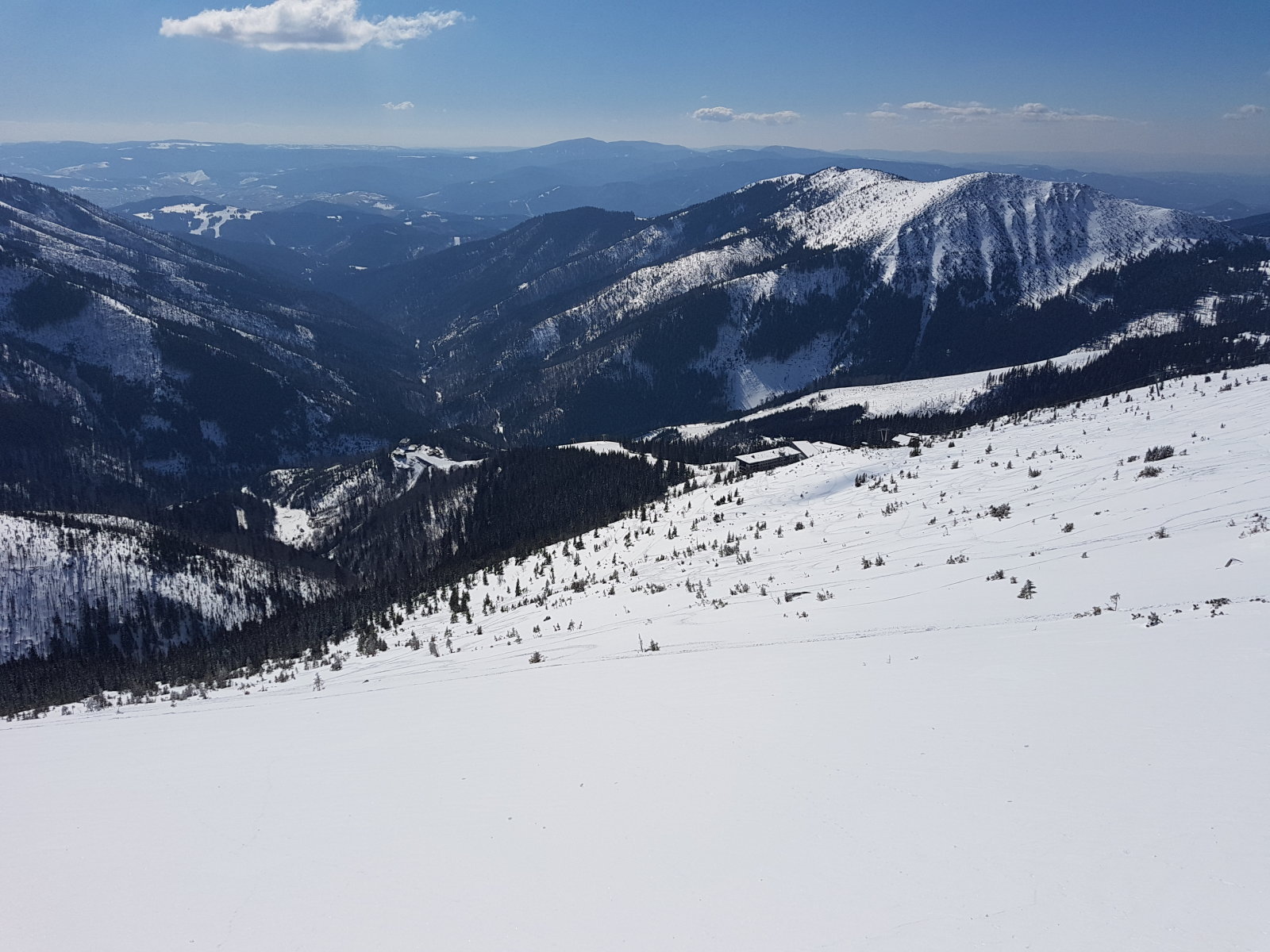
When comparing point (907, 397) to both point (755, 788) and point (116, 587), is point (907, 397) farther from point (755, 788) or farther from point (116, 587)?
point (755, 788)

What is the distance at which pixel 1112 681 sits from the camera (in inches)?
359

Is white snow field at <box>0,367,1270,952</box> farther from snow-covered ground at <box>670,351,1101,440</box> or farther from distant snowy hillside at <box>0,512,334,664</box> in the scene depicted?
snow-covered ground at <box>670,351,1101,440</box>

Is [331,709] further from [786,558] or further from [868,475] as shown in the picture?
[868,475]

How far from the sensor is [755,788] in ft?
25.4

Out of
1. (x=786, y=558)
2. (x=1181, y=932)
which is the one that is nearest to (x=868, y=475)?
(x=786, y=558)

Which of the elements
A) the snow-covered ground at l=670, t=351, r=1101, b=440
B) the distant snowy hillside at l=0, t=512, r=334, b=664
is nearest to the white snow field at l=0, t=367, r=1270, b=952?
the distant snowy hillside at l=0, t=512, r=334, b=664

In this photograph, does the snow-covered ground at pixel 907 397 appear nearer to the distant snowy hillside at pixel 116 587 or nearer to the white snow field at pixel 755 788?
the distant snowy hillside at pixel 116 587

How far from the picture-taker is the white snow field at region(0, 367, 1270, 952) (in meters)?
5.55

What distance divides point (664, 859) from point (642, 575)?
21926 millimetres

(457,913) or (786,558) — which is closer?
(457,913)

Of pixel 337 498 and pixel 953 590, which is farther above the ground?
pixel 953 590

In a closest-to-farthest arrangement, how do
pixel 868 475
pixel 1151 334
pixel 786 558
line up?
pixel 786 558, pixel 868 475, pixel 1151 334

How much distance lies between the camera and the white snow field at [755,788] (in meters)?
5.55

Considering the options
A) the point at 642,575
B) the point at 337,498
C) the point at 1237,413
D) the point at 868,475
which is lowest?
the point at 337,498
